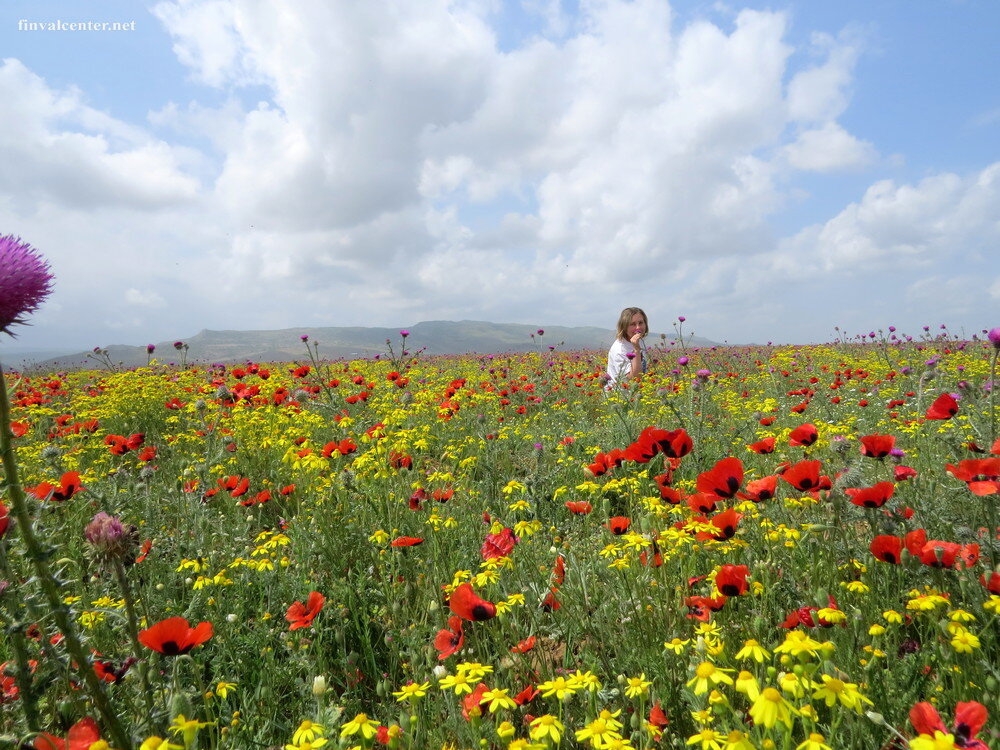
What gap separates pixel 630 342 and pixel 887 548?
21.3 ft

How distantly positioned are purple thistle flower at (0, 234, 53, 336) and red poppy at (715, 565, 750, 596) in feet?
6.95


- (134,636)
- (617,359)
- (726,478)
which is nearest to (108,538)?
(134,636)

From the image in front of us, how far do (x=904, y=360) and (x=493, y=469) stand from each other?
861 cm

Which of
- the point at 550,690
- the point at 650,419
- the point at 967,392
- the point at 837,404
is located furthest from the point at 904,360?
the point at 550,690

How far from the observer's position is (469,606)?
1666 millimetres

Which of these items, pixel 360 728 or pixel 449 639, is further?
pixel 449 639

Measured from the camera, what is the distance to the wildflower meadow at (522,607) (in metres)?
1.42

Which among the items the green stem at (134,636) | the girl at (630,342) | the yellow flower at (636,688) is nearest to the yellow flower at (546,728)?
the yellow flower at (636,688)

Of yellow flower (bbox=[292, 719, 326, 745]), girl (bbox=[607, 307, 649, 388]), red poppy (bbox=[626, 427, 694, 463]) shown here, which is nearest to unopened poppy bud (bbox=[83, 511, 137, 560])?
yellow flower (bbox=[292, 719, 326, 745])

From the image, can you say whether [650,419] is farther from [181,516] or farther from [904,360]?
[904,360]

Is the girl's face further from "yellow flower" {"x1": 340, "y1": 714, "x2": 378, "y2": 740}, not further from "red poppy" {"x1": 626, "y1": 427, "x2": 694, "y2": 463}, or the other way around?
"yellow flower" {"x1": 340, "y1": 714, "x2": 378, "y2": 740}

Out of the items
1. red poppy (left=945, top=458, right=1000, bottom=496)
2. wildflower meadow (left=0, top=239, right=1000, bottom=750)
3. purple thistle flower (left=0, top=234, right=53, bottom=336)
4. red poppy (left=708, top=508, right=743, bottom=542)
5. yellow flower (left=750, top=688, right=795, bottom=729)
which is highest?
purple thistle flower (left=0, top=234, right=53, bottom=336)

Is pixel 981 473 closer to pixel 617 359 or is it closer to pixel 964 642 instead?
pixel 964 642

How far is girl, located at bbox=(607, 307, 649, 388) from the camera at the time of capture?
7.77 m
